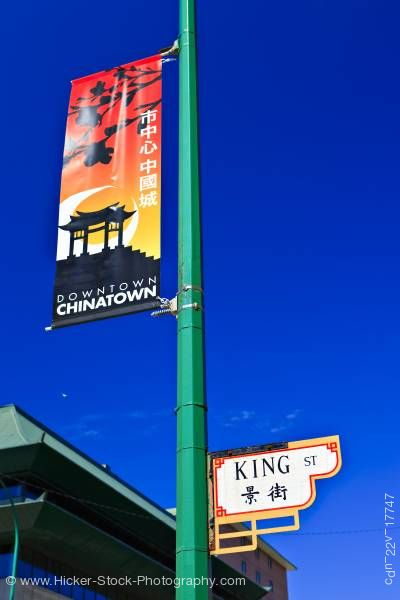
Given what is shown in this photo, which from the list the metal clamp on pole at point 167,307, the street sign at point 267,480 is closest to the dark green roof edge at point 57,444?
the street sign at point 267,480

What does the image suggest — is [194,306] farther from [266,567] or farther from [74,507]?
[266,567]

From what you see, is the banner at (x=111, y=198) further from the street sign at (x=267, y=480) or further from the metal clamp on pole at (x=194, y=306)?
the street sign at (x=267, y=480)

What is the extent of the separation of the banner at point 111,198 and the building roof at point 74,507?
28.6 metres

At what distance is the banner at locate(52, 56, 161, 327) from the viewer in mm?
9586

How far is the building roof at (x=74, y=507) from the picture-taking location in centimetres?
3819

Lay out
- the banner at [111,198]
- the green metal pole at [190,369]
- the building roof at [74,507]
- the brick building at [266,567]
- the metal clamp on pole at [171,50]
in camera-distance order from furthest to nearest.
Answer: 1. the brick building at [266,567]
2. the building roof at [74,507]
3. the metal clamp on pole at [171,50]
4. the banner at [111,198]
5. the green metal pole at [190,369]

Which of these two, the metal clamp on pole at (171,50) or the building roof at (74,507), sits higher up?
the building roof at (74,507)

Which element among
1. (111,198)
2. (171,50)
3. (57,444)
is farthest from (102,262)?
(57,444)

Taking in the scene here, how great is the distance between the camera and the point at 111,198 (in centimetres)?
Answer: 1025

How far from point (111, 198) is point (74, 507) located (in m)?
33.8

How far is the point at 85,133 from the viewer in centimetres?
1091

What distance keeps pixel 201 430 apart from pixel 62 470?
108 feet

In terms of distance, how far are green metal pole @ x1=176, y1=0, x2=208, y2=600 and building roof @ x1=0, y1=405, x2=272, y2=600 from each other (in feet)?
98.7

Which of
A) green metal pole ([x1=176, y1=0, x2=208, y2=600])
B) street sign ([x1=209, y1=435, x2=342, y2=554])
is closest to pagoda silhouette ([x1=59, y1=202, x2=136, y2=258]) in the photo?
green metal pole ([x1=176, y1=0, x2=208, y2=600])
